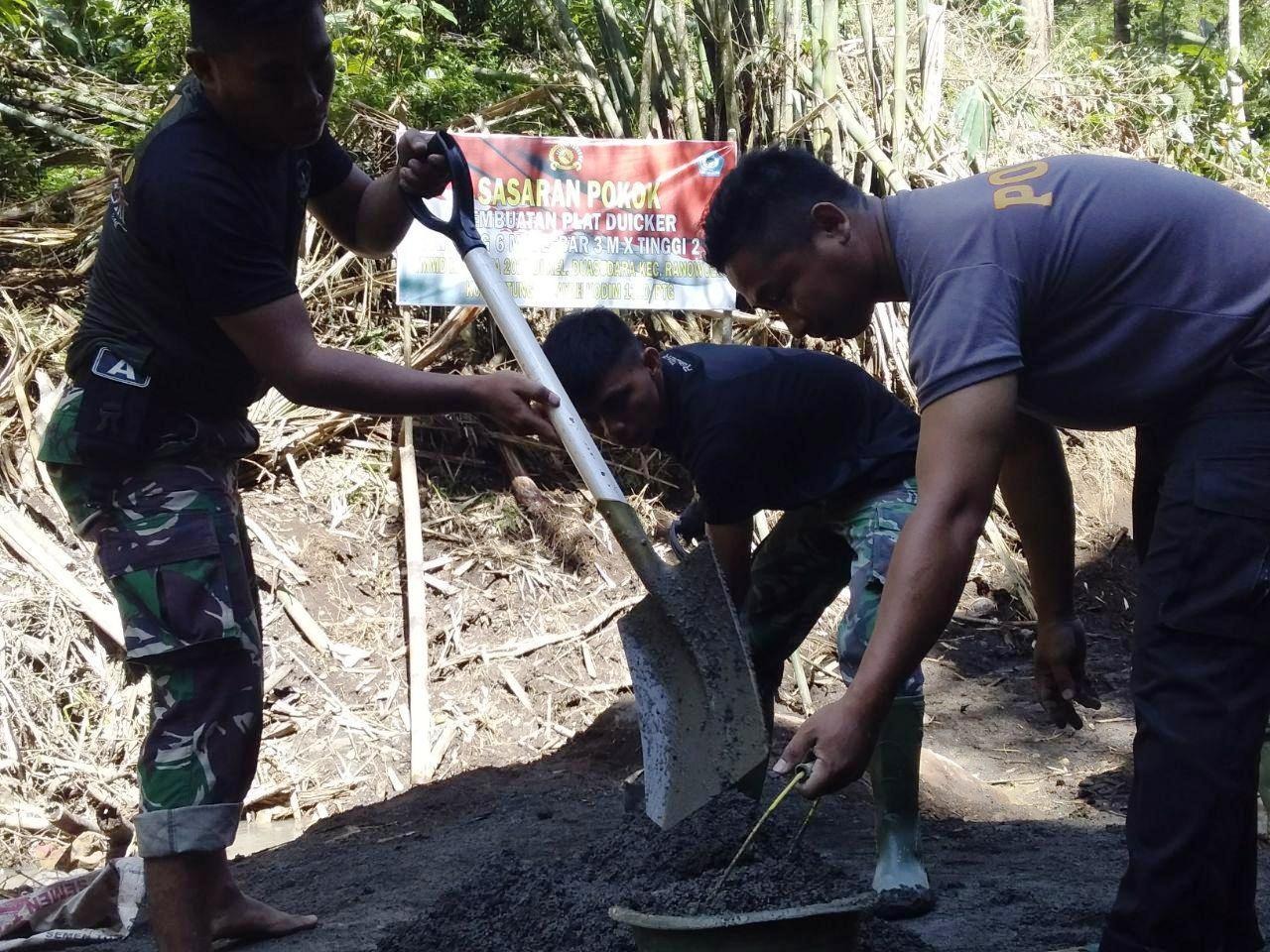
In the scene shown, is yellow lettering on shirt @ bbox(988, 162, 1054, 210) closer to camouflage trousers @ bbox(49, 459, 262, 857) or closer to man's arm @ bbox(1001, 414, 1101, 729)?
man's arm @ bbox(1001, 414, 1101, 729)

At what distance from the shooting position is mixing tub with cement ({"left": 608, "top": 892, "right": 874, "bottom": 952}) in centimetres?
190

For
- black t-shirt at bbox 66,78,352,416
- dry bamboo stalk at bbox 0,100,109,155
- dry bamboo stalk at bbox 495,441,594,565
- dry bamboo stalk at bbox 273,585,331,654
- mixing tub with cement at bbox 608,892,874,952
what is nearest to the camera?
mixing tub with cement at bbox 608,892,874,952

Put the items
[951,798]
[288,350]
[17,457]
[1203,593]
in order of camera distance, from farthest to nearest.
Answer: [17,457]
[951,798]
[288,350]
[1203,593]

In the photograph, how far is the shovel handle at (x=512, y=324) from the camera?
262cm

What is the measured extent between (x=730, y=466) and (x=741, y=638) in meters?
0.69

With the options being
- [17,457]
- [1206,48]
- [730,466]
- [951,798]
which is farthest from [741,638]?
[1206,48]

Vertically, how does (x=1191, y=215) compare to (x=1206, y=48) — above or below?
below

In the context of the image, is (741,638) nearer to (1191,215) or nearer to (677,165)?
(1191,215)

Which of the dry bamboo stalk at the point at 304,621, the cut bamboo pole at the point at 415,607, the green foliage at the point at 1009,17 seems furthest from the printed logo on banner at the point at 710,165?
the green foliage at the point at 1009,17

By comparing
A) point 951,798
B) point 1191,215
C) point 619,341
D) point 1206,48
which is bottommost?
point 951,798

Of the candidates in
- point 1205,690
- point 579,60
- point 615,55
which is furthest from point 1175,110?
point 1205,690

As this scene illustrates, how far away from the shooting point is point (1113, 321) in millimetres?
2043

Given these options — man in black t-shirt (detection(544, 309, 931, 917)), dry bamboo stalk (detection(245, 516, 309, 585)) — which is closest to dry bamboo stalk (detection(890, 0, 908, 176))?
dry bamboo stalk (detection(245, 516, 309, 585))

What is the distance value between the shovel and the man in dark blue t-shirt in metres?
0.63
